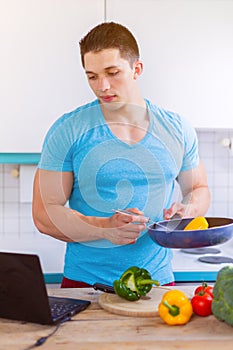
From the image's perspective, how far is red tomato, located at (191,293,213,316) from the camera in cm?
131

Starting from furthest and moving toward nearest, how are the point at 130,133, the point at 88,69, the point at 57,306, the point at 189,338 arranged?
the point at 130,133 → the point at 88,69 → the point at 57,306 → the point at 189,338

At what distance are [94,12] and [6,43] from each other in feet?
1.32

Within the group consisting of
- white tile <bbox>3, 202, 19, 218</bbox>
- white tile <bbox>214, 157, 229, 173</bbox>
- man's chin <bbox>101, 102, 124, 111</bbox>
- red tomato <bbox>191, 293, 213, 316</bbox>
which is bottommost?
red tomato <bbox>191, 293, 213, 316</bbox>

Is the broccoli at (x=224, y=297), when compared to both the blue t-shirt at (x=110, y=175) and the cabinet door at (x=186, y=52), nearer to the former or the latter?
the blue t-shirt at (x=110, y=175)

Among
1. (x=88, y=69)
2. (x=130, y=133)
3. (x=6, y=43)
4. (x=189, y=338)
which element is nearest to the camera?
(x=189, y=338)

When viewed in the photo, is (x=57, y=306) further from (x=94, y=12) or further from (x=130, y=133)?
(x=94, y=12)

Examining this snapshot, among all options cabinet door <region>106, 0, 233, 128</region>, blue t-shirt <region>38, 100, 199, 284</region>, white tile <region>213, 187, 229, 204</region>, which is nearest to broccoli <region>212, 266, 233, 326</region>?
blue t-shirt <region>38, 100, 199, 284</region>

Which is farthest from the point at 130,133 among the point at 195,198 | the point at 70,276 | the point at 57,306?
the point at 57,306

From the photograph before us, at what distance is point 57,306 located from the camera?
1.37m

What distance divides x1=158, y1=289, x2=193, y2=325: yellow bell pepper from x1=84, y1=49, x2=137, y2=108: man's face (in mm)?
650

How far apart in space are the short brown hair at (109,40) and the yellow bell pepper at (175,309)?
0.75 meters

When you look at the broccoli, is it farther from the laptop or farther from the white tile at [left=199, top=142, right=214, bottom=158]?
the white tile at [left=199, top=142, right=214, bottom=158]

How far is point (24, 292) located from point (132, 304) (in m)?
0.30

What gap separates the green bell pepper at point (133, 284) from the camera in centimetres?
140
